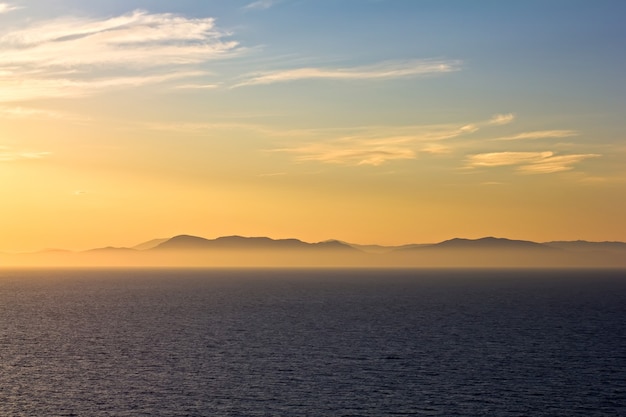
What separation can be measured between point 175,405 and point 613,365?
63.5 metres

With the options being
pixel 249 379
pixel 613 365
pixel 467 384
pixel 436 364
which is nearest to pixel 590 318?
pixel 613 365

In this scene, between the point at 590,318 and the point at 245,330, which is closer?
the point at 245,330

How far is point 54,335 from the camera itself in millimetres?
139000

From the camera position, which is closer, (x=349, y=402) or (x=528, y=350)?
(x=349, y=402)

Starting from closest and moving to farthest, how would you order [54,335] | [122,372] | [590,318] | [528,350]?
[122,372] < [528,350] < [54,335] < [590,318]

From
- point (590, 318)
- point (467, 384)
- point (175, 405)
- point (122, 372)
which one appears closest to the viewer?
point (175, 405)

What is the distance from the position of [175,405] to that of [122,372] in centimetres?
2197

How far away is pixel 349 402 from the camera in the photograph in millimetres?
78625

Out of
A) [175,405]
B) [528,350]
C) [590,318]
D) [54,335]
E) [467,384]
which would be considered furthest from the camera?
[590,318]

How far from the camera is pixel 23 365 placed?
101375mm

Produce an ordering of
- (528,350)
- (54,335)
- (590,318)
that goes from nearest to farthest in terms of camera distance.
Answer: (528,350) → (54,335) → (590,318)

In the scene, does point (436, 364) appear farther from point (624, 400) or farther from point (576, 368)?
point (624, 400)

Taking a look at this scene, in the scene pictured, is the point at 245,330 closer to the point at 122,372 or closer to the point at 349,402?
the point at 122,372

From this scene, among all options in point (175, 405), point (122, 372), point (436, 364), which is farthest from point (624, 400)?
point (122, 372)
